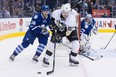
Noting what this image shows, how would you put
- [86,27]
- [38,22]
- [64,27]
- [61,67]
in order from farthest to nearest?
[86,27]
[38,22]
[61,67]
[64,27]

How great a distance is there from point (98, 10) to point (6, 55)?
25.6 feet

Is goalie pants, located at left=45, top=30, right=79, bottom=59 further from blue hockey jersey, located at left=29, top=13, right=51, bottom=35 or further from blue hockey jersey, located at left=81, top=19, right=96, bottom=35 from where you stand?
blue hockey jersey, located at left=81, top=19, right=96, bottom=35

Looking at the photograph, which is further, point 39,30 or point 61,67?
point 39,30

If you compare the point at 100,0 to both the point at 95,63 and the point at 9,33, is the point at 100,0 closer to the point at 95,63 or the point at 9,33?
the point at 9,33

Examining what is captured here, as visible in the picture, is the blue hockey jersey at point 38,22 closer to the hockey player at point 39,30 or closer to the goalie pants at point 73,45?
the hockey player at point 39,30

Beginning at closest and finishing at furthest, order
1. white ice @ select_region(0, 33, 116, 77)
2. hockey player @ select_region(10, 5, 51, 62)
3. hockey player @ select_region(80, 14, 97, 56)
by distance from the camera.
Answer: white ice @ select_region(0, 33, 116, 77)
hockey player @ select_region(10, 5, 51, 62)
hockey player @ select_region(80, 14, 97, 56)

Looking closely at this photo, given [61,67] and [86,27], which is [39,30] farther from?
[86,27]

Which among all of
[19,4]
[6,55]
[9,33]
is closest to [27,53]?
[6,55]

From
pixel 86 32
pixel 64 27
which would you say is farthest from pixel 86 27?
pixel 64 27

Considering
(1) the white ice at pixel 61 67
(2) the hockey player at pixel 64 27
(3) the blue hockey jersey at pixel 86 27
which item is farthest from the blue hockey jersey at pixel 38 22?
(3) the blue hockey jersey at pixel 86 27

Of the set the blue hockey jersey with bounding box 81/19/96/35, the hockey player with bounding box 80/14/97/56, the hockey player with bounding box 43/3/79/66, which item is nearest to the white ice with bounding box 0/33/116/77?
the hockey player with bounding box 43/3/79/66

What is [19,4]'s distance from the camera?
13.6 meters

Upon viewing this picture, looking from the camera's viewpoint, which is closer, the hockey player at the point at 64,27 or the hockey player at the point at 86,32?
the hockey player at the point at 64,27

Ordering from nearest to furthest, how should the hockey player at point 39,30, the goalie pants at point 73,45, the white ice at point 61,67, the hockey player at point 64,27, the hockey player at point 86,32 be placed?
the white ice at point 61,67 → the hockey player at point 64,27 → the goalie pants at point 73,45 → the hockey player at point 39,30 → the hockey player at point 86,32
